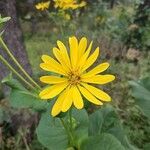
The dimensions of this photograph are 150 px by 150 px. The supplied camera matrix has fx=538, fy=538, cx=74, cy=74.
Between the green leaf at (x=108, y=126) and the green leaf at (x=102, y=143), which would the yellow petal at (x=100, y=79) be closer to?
the green leaf at (x=102, y=143)

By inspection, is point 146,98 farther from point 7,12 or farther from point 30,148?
point 7,12

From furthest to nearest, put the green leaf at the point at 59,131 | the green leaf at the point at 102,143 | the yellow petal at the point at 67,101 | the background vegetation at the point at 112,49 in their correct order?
1. the background vegetation at the point at 112,49
2. the green leaf at the point at 59,131
3. the green leaf at the point at 102,143
4. the yellow petal at the point at 67,101

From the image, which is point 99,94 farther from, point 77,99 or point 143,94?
point 143,94

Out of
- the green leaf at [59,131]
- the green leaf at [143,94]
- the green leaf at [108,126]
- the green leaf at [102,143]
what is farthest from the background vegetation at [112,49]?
the green leaf at [102,143]

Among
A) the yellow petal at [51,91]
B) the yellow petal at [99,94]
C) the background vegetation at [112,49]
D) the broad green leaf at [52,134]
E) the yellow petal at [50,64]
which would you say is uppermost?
the yellow petal at [50,64]

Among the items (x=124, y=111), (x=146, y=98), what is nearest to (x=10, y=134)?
(x=124, y=111)

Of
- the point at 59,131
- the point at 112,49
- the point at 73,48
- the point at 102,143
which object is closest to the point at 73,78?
the point at 73,48
